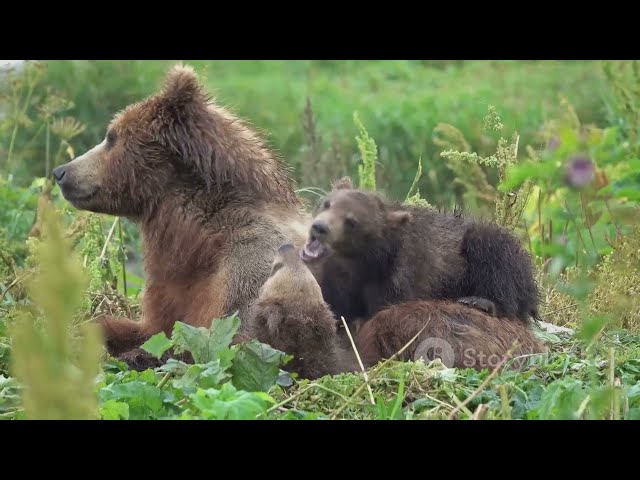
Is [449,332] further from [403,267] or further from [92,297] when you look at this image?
[92,297]

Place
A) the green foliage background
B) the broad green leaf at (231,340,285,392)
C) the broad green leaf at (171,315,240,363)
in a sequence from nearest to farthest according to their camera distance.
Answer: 1. the green foliage background
2. the broad green leaf at (231,340,285,392)
3. the broad green leaf at (171,315,240,363)

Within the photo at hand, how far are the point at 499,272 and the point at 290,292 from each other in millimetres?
1332

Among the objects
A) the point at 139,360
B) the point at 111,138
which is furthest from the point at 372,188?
the point at 139,360

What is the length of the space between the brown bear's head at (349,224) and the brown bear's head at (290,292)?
0.53m

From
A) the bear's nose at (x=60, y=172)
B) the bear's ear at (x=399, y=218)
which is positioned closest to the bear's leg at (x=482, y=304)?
the bear's ear at (x=399, y=218)

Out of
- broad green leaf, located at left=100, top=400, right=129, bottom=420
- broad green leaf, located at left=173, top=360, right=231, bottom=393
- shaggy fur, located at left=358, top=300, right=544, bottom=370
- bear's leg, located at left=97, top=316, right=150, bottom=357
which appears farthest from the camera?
bear's leg, located at left=97, top=316, right=150, bottom=357

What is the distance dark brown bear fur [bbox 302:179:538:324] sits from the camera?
5.57m

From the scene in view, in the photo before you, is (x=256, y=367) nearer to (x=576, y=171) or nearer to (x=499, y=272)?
(x=576, y=171)

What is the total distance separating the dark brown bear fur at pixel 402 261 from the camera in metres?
5.57

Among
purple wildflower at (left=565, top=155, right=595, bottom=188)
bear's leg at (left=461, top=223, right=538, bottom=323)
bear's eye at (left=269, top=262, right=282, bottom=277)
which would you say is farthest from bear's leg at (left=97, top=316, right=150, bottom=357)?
purple wildflower at (left=565, top=155, right=595, bottom=188)

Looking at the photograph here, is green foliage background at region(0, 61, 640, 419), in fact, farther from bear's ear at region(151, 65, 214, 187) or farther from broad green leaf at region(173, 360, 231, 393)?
bear's ear at region(151, 65, 214, 187)
